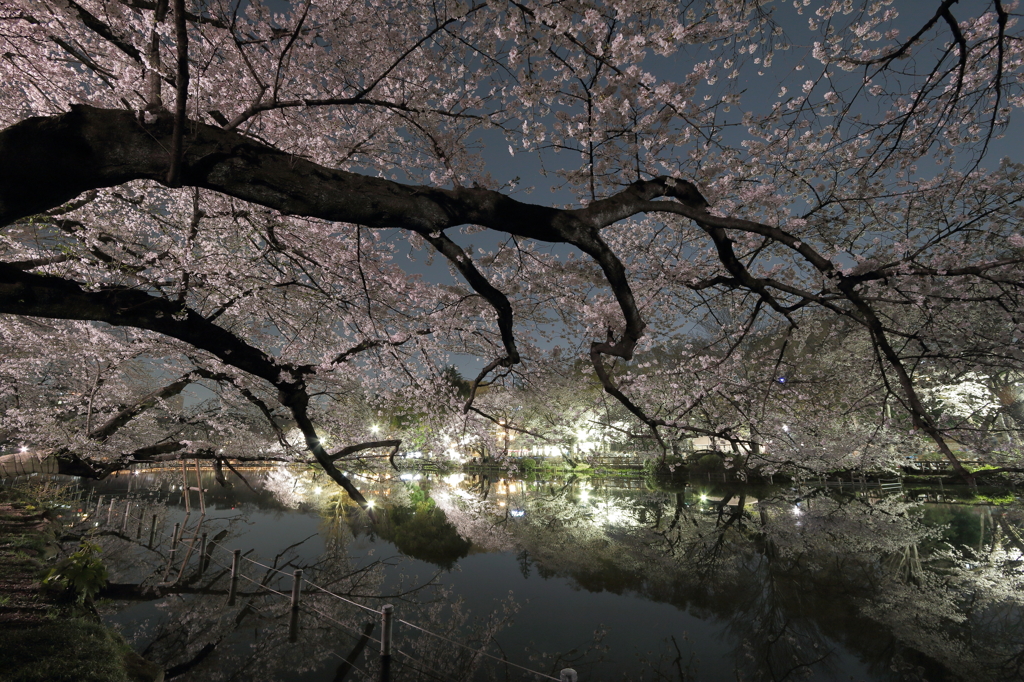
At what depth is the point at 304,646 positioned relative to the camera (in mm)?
6074

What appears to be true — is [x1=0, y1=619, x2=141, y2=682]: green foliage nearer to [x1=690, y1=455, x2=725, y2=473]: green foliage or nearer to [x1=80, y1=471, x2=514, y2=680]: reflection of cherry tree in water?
[x1=80, y1=471, x2=514, y2=680]: reflection of cherry tree in water

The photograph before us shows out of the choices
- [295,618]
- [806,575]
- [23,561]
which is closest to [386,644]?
[295,618]

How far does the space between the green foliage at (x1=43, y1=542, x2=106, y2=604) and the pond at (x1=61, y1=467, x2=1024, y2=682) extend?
899 millimetres

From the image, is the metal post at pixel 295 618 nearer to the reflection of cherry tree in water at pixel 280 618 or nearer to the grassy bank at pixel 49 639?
the reflection of cherry tree in water at pixel 280 618

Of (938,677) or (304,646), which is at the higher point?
(938,677)

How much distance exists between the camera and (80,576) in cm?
614

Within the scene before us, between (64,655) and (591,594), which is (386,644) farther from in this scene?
(591,594)

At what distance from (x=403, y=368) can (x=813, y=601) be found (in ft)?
28.8

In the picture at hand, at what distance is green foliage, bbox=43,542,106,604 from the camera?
6.12 m

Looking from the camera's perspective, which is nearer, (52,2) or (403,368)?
(52,2)

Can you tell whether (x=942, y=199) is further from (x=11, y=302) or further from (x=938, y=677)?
(x=11, y=302)

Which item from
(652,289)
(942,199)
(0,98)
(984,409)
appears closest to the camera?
(0,98)

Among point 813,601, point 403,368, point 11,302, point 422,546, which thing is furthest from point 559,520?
point 11,302

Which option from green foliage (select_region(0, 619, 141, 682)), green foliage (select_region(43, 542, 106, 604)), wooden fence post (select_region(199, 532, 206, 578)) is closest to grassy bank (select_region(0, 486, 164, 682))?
green foliage (select_region(0, 619, 141, 682))
